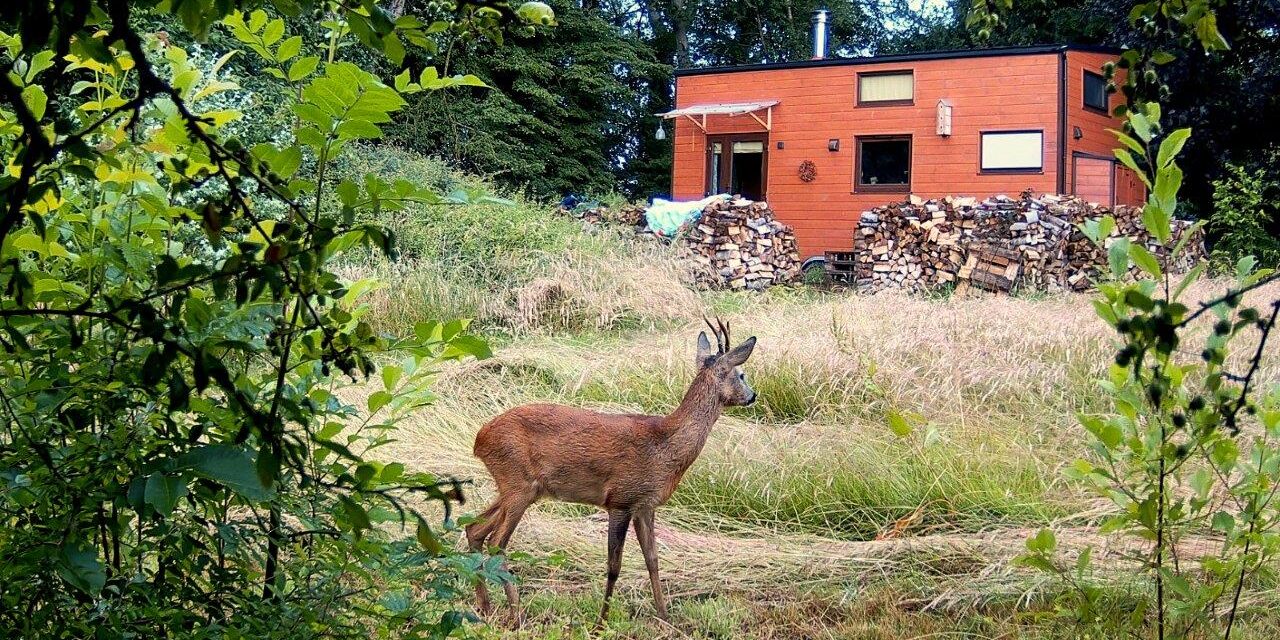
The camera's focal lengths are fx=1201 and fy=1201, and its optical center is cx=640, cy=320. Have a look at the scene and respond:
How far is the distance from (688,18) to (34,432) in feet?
118

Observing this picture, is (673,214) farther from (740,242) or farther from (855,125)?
(855,125)

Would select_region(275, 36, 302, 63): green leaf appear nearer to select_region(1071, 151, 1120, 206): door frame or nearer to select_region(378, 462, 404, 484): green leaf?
select_region(378, 462, 404, 484): green leaf

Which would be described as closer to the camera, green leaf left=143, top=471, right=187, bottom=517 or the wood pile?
green leaf left=143, top=471, right=187, bottom=517

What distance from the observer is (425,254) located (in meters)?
12.7

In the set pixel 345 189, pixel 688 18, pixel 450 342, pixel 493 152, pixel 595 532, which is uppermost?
pixel 688 18

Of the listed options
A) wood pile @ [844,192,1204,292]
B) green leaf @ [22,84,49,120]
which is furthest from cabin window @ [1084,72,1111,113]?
green leaf @ [22,84,49,120]

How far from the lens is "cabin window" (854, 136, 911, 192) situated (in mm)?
22703

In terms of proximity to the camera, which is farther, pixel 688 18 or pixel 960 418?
pixel 688 18

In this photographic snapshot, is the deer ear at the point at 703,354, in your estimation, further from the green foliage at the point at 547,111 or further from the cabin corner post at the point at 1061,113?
the green foliage at the point at 547,111

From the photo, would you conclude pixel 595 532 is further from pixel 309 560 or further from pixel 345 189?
pixel 345 189

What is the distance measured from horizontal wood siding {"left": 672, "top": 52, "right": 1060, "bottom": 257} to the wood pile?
2.54 metres

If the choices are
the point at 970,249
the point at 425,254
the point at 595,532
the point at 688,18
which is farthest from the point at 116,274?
the point at 688,18

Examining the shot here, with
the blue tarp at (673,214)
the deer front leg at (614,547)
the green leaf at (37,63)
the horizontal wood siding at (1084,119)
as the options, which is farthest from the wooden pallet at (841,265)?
the green leaf at (37,63)

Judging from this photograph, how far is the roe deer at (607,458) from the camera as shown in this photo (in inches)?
181
